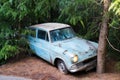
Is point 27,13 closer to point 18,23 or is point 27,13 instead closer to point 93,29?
point 18,23

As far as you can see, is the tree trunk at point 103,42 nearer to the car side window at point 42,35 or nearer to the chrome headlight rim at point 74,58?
the chrome headlight rim at point 74,58

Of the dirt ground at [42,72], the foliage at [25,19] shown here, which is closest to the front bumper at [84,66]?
the dirt ground at [42,72]

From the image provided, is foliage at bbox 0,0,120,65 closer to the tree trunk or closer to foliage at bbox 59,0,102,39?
foliage at bbox 59,0,102,39

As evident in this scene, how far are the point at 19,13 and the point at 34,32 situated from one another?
3.58 ft

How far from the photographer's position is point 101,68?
8.23 meters

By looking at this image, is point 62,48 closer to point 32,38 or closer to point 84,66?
point 84,66

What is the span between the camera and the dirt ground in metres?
8.00

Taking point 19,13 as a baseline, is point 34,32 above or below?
below

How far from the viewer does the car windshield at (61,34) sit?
29.6ft

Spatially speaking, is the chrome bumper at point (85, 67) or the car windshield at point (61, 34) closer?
the chrome bumper at point (85, 67)

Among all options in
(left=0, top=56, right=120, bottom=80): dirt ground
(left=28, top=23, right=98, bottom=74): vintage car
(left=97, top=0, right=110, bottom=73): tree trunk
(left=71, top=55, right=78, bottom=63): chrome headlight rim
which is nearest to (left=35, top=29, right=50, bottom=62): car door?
(left=28, top=23, right=98, bottom=74): vintage car

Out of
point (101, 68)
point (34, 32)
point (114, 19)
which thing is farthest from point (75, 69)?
point (34, 32)

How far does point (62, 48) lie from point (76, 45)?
0.58m

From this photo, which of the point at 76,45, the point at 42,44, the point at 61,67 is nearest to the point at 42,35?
the point at 42,44
